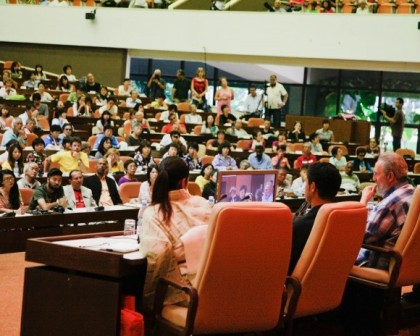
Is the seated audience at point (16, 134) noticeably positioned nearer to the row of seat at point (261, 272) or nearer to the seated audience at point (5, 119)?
the seated audience at point (5, 119)

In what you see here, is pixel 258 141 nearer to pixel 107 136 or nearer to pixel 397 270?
pixel 107 136

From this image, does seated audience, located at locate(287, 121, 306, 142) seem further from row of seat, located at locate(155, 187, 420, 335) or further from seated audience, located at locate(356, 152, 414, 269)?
row of seat, located at locate(155, 187, 420, 335)

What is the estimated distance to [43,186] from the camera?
9156 mm

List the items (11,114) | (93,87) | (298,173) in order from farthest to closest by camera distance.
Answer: (93,87) → (11,114) → (298,173)

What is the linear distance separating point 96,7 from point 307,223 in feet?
59.0

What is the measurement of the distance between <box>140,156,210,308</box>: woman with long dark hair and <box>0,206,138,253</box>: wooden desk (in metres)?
3.77

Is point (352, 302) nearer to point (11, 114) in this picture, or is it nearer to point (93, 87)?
point (11, 114)

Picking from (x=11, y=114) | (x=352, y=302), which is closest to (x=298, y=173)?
(x=11, y=114)

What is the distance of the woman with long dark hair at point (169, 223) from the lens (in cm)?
453

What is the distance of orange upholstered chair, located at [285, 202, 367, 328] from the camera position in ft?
15.4

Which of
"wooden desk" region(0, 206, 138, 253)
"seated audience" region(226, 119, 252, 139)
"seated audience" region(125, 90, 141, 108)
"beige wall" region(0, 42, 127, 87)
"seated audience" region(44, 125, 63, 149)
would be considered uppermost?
"beige wall" region(0, 42, 127, 87)

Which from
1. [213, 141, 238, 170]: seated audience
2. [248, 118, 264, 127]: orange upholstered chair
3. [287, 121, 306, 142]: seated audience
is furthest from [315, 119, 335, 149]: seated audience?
[213, 141, 238, 170]: seated audience

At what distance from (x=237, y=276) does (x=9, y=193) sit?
5185mm

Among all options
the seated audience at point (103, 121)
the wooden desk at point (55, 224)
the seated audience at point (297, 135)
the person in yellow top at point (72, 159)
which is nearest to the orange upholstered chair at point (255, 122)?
the seated audience at point (297, 135)
